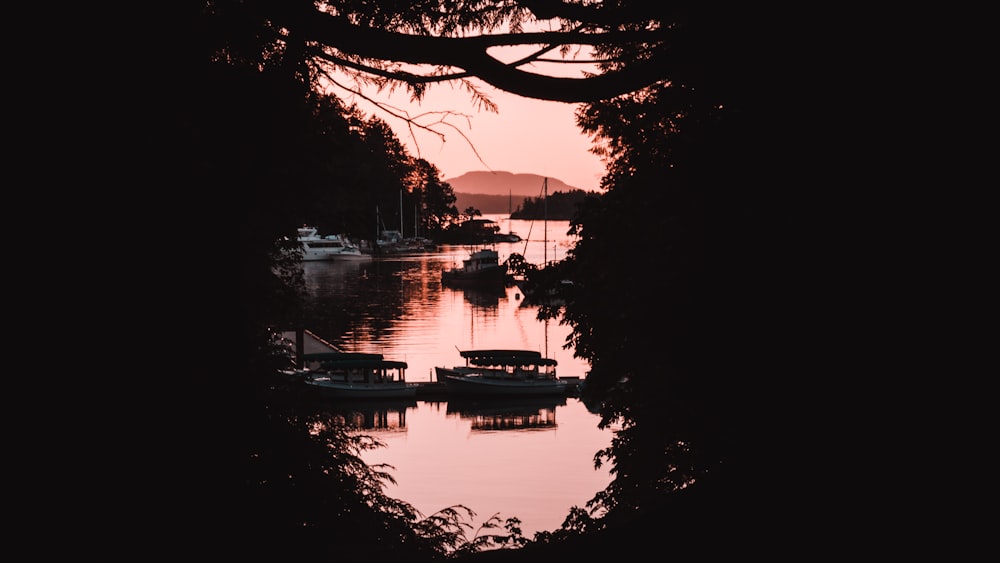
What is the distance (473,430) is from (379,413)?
3827 mm

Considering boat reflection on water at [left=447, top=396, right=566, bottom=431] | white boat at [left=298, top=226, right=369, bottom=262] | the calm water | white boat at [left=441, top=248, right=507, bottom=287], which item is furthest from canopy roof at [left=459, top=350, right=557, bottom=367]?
white boat at [left=298, top=226, right=369, bottom=262]

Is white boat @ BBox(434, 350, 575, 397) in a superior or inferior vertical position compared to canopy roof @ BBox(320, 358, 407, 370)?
inferior

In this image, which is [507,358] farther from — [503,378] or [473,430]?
[473,430]

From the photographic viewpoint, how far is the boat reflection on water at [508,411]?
3192 centimetres

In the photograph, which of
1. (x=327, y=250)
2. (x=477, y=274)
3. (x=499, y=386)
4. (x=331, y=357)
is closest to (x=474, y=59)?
(x=331, y=357)

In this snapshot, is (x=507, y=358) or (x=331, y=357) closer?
(x=331, y=357)

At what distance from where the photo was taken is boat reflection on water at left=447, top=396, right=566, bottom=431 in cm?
3192

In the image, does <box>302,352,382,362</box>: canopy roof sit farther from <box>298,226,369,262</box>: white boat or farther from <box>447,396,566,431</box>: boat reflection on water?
<box>298,226,369,262</box>: white boat

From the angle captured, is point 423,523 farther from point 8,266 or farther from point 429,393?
point 429,393

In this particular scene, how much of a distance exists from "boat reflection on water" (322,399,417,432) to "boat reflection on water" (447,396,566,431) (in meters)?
1.60

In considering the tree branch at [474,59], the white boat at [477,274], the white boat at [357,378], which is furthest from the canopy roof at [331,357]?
the white boat at [477,274]

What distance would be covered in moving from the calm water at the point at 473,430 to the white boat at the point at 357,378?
1.65ft

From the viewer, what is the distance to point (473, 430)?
30812mm

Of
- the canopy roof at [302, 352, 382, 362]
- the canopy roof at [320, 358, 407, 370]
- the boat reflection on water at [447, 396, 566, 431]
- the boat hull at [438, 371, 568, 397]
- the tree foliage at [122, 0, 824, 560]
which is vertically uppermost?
the tree foliage at [122, 0, 824, 560]
